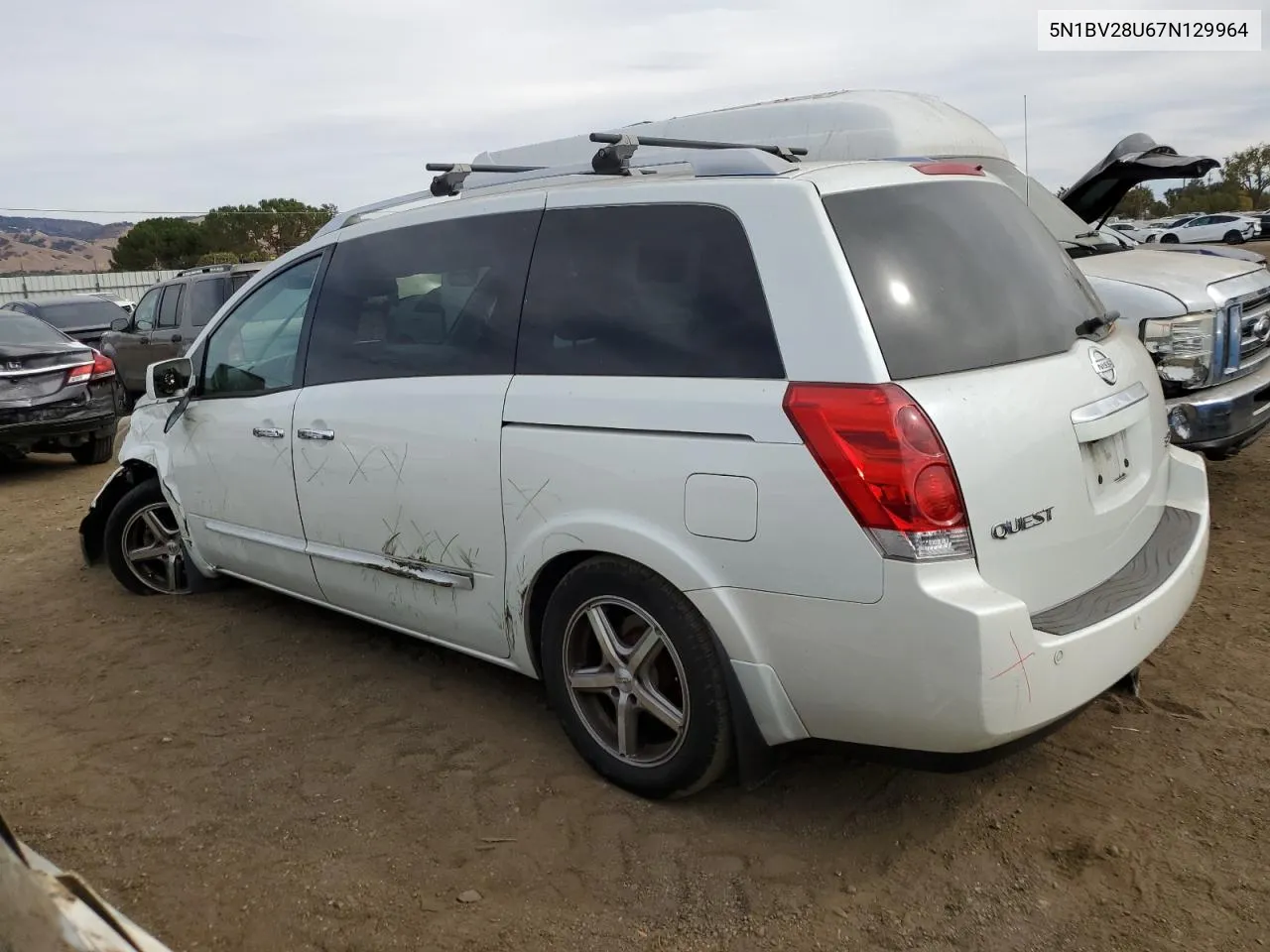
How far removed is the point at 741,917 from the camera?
264 centimetres

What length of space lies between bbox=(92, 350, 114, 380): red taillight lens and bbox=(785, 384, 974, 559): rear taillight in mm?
9266

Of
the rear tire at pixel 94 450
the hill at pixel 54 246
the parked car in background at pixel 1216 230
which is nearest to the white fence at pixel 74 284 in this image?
the rear tire at pixel 94 450

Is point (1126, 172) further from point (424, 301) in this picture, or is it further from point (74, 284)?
point (74, 284)

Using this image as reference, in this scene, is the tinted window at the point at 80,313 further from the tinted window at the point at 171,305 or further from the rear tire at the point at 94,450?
the rear tire at the point at 94,450

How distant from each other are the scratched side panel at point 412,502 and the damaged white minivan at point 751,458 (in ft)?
0.05

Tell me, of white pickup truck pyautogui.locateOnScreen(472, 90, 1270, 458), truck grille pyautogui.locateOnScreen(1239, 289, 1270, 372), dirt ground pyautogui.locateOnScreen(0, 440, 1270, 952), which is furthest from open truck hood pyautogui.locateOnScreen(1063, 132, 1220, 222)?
dirt ground pyautogui.locateOnScreen(0, 440, 1270, 952)

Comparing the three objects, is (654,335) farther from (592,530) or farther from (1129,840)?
(1129,840)

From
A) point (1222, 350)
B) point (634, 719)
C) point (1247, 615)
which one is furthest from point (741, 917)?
point (1222, 350)

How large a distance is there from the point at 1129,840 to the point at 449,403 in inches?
95.7

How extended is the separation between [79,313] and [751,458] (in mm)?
16293

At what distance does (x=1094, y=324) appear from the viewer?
329cm

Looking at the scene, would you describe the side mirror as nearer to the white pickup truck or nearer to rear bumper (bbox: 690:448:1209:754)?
the white pickup truck

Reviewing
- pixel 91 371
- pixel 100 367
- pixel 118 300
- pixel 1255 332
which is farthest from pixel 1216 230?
pixel 91 371

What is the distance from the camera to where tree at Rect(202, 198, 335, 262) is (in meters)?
49.6
